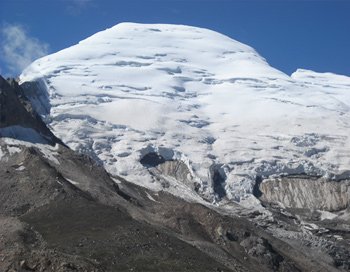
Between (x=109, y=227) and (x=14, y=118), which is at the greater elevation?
(x=14, y=118)

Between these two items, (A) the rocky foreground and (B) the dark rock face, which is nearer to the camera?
(A) the rocky foreground

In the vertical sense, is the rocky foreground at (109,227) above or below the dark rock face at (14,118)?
below

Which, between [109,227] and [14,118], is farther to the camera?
[14,118]

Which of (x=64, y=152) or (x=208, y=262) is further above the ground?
(x=64, y=152)

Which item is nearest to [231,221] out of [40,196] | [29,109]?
[40,196]

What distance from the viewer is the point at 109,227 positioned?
106 metres

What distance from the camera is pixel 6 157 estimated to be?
148125 millimetres

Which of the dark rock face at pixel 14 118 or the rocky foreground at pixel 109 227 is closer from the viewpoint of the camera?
the rocky foreground at pixel 109 227

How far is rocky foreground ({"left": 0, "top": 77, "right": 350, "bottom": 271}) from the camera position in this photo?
9019cm

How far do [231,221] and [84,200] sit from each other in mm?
34991

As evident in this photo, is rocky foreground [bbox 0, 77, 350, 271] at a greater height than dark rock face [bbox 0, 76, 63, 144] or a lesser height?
lesser

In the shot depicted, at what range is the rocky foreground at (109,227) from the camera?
90.2 metres

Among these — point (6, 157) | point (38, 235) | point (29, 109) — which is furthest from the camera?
point (29, 109)

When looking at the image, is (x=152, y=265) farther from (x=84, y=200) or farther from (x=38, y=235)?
(x=84, y=200)
